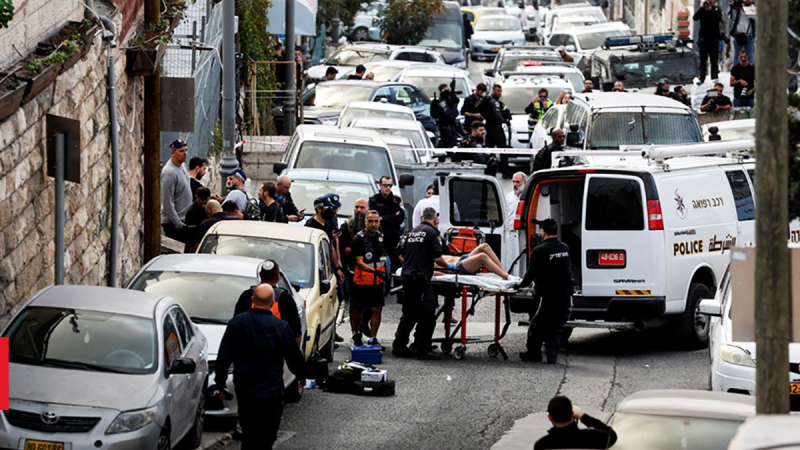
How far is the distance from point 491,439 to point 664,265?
486cm

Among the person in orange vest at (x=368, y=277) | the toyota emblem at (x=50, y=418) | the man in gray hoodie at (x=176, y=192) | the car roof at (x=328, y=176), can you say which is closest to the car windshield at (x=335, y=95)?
the car roof at (x=328, y=176)

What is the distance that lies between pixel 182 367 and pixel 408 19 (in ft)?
140

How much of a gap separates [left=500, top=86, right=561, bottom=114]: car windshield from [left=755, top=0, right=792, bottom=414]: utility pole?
2693 cm

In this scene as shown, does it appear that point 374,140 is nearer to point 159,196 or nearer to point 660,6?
point 159,196

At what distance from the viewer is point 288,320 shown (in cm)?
1327

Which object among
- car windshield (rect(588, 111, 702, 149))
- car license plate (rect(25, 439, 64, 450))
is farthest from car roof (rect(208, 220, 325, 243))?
car windshield (rect(588, 111, 702, 149))

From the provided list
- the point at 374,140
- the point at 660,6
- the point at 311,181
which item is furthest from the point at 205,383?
the point at 660,6

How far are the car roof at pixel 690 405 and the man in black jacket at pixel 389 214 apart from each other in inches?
431

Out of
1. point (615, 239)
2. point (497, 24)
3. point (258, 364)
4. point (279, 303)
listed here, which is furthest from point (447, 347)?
point (497, 24)

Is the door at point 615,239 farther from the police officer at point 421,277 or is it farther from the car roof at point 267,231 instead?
the car roof at point 267,231

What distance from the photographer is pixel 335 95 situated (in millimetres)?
36312

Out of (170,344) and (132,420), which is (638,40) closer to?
(170,344)

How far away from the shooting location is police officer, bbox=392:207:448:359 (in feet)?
58.2

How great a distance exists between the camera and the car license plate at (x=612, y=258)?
18.2 m
